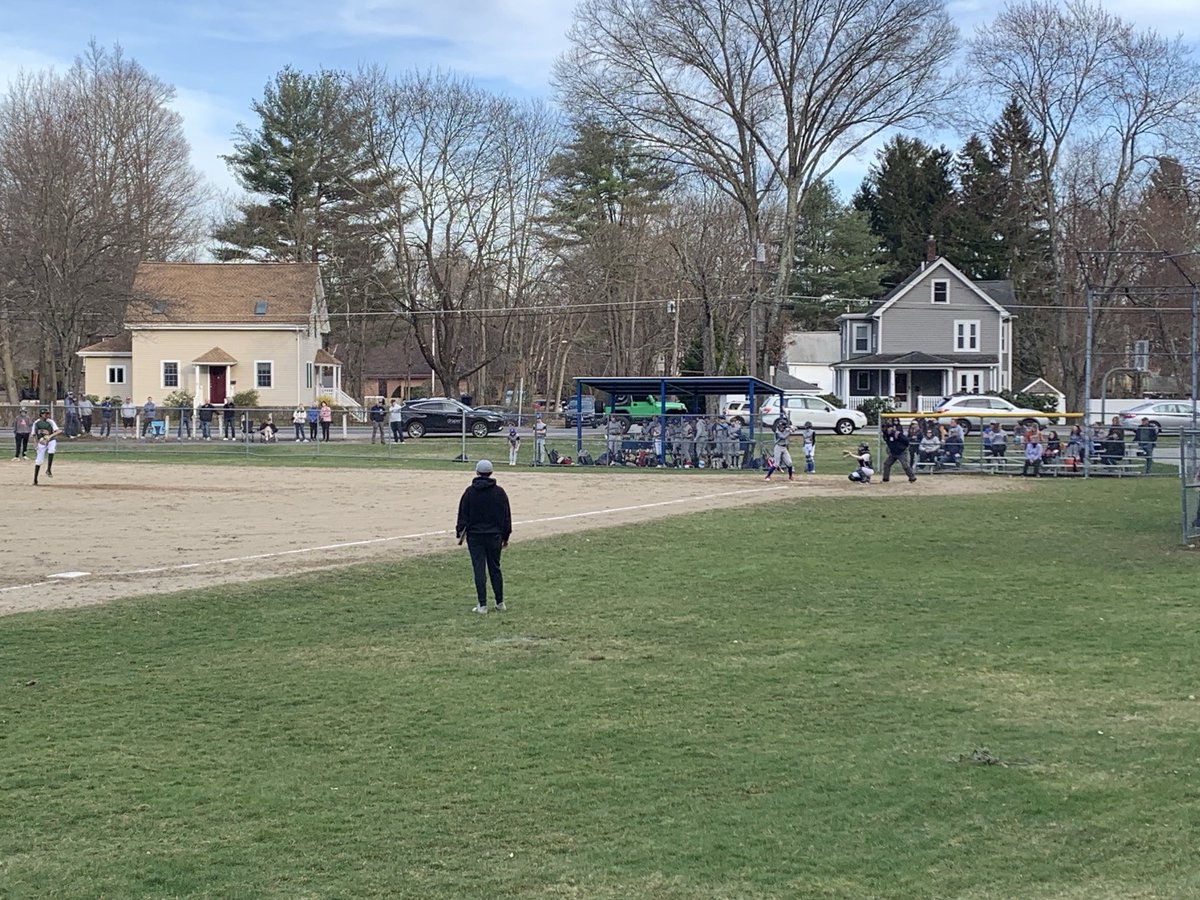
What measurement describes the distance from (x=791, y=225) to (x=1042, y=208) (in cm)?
1705

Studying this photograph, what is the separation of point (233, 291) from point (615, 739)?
210 ft

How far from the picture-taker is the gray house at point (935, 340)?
7362 centimetres

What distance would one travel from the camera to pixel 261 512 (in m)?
26.4

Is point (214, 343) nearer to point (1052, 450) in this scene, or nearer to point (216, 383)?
point (216, 383)

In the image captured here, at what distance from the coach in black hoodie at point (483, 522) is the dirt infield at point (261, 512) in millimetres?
4267

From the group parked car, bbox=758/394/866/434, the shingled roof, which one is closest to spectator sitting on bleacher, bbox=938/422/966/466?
parked car, bbox=758/394/866/434

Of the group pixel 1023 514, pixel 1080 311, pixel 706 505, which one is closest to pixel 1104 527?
pixel 1023 514

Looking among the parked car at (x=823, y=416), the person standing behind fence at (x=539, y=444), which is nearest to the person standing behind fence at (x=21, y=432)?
the person standing behind fence at (x=539, y=444)

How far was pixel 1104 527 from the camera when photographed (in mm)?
23031

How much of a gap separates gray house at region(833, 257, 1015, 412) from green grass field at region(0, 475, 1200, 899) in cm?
5808

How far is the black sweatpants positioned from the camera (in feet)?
47.5

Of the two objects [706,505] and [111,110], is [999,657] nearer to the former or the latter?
[706,505]

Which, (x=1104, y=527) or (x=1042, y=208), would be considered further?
(x=1042, y=208)

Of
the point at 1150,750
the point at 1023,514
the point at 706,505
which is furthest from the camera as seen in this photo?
the point at 706,505
